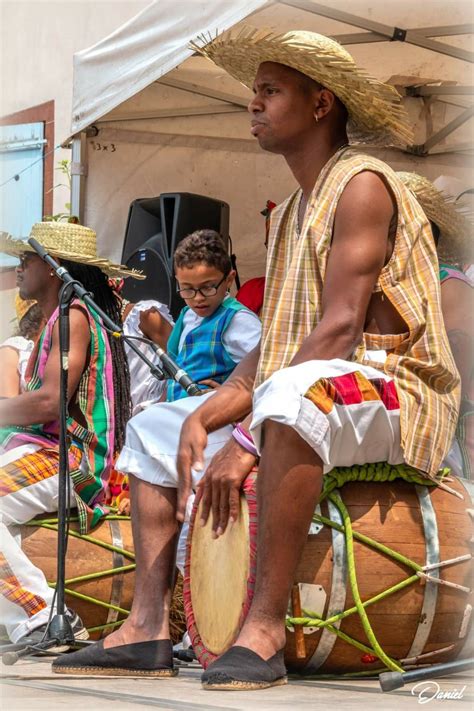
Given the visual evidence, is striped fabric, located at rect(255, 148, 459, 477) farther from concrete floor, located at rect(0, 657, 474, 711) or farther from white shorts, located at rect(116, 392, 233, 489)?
concrete floor, located at rect(0, 657, 474, 711)

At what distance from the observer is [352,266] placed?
328 centimetres

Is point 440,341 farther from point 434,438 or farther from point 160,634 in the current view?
point 160,634

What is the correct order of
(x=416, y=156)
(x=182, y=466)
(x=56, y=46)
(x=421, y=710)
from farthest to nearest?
(x=56, y=46) < (x=416, y=156) < (x=182, y=466) < (x=421, y=710)

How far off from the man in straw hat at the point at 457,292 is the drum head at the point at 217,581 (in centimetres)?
138

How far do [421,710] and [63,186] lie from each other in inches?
335

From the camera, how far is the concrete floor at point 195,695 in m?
2.61

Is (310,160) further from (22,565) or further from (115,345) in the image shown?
(22,565)

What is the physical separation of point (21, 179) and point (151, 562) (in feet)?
26.2

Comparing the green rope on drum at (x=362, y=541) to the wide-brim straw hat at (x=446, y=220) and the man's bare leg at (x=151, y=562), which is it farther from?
the wide-brim straw hat at (x=446, y=220)

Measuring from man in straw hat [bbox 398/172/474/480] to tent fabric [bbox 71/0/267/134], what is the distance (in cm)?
113

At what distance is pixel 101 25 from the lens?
33.2 feet

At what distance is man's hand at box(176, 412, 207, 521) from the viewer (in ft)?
11.3

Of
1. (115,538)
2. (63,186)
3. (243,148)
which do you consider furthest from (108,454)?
(63,186)

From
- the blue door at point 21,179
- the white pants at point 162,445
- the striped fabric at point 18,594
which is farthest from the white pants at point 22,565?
the blue door at point 21,179
